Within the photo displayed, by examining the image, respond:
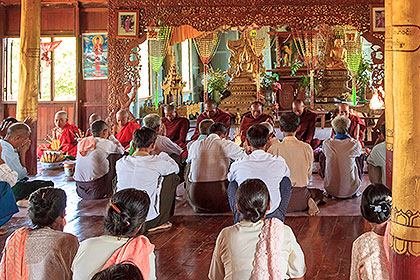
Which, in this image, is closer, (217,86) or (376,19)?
(376,19)

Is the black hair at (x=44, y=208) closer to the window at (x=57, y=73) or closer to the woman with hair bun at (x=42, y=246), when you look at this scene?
the woman with hair bun at (x=42, y=246)

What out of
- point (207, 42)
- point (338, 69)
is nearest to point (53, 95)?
point (207, 42)

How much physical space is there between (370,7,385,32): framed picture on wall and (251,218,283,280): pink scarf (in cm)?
599

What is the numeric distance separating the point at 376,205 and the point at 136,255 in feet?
3.71

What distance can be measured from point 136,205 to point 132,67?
20.2 feet

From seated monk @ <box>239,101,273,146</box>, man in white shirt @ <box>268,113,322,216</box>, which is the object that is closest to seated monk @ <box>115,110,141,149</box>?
seated monk @ <box>239,101,273,146</box>

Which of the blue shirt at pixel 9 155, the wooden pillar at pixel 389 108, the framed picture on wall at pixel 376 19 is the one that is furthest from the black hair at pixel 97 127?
the framed picture on wall at pixel 376 19

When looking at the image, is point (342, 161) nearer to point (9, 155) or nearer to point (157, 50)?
point (9, 155)

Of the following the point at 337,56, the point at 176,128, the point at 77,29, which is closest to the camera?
the point at 176,128

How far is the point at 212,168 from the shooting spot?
5.04 metres

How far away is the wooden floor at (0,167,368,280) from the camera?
369 centimetres

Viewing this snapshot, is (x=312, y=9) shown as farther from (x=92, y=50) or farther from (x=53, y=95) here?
(x=53, y=95)

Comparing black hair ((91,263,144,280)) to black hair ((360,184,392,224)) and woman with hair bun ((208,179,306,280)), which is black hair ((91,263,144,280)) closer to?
woman with hair bun ((208,179,306,280))

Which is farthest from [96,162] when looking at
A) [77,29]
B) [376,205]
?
[77,29]
